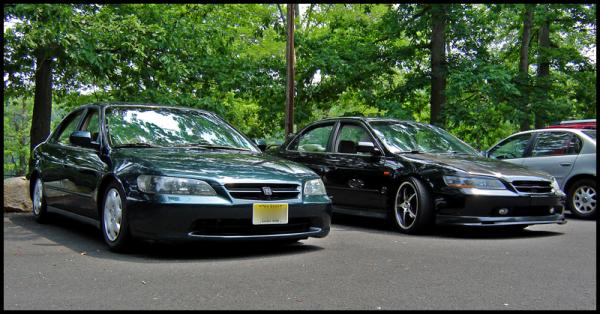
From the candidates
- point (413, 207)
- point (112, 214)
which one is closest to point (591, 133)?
point (413, 207)

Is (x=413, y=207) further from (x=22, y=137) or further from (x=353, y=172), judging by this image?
(x=22, y=137)

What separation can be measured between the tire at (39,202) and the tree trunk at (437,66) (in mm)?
12419

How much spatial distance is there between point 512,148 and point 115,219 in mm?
8115

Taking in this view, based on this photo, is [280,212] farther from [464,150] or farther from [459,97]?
[459,97]

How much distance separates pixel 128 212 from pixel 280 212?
54.0 inches

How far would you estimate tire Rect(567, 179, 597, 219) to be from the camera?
10867 millimetres

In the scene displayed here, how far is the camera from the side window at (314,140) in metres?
9.92

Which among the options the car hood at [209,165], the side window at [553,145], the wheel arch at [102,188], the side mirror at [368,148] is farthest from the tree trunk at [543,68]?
the wheel arch at [102,188]

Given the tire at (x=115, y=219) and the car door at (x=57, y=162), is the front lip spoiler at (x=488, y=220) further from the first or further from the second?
the car door at (x=57, y=162)

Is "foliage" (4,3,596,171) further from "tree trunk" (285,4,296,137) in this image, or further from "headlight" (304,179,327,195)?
"headlight" (304,179,327,195)

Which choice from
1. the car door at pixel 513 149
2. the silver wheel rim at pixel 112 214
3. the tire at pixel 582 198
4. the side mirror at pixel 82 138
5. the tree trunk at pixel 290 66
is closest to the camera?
the silver wheel rim at pixel 112 214

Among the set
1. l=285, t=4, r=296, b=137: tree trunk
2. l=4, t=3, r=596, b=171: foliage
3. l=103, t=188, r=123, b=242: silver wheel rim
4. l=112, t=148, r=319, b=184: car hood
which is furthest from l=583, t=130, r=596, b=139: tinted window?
l=103, t=188, r=123, b=242: silver wheel rim

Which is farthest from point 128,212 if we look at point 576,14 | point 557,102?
point 576,14

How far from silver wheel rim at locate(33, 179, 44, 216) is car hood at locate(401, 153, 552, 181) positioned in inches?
184
